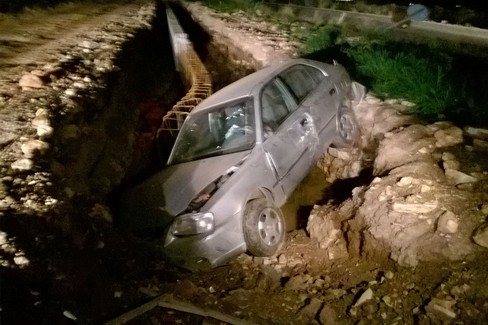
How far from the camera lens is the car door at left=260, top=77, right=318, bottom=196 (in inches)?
190

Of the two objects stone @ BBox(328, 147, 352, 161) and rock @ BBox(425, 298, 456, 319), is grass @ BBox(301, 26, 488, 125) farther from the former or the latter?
rock @ BBox(425, 298, 456, 319)

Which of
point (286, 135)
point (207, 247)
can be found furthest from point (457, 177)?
point (207, 247)

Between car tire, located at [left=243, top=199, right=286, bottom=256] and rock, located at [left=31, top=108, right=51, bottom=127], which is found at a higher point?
rock, located at [left=31, top=108, right=51, bottom=127]

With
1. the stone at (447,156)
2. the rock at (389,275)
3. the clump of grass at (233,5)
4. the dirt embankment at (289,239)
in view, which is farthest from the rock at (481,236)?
the clump of grass at (233,5)

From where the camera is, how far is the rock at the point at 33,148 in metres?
4.76

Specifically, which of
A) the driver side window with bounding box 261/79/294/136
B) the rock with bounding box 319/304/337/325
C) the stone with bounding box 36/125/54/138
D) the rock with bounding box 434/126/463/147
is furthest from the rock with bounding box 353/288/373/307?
the stone with bounding box 36/125/54/138

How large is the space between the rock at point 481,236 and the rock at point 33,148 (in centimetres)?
458

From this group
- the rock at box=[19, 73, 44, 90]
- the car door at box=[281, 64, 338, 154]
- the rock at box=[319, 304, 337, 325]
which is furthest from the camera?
the rock at box=[19, 73, 44, 90]

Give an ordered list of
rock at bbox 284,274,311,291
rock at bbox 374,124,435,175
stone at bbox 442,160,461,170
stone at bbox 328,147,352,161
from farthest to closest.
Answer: stone at bbox 328,147,352,161 → rock at bbox 374,124,435,175 → stone at bbox 442,160,461,170 → rock at bbox 284,274,311,291

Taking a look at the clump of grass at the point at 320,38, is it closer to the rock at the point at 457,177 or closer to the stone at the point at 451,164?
the stone at the point at 451,164

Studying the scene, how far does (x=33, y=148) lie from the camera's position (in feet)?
15.9

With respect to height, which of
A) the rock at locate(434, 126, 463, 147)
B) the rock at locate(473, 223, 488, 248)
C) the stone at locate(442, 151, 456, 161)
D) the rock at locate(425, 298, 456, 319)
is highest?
the rock at locate(434, 126, 463, 147)

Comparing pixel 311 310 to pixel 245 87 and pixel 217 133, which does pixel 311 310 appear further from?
pixel 245 87

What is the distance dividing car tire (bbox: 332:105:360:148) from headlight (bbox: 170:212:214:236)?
2514 mm
